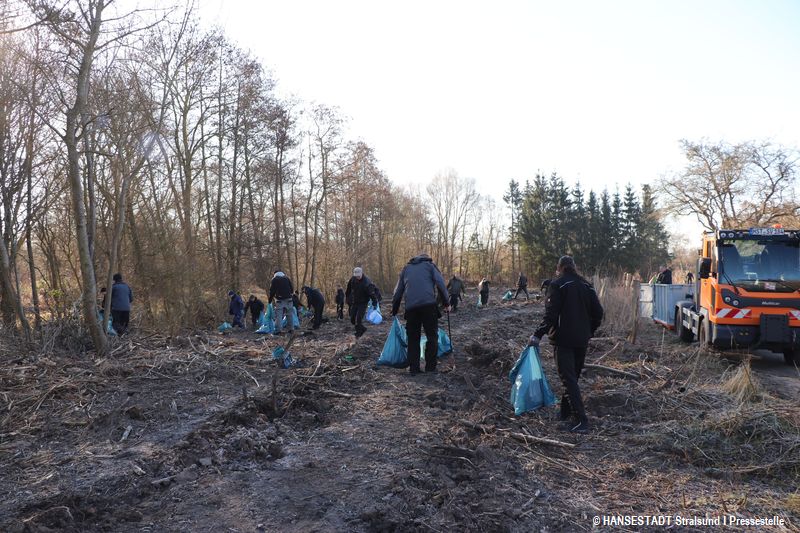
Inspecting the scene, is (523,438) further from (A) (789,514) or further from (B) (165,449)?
(B) (165,449)

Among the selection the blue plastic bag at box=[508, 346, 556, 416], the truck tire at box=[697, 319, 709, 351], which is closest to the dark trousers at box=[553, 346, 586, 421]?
the blue plastic bag at box=[508, 346, 556, 416]

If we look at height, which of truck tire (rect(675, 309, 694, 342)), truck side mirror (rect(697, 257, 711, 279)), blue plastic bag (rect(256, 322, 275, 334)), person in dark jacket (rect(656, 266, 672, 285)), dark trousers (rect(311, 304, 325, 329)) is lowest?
truck tire (rect(675, 309, 694, 342))

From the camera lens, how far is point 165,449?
496cm

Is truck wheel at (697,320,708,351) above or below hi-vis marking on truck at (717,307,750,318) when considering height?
below

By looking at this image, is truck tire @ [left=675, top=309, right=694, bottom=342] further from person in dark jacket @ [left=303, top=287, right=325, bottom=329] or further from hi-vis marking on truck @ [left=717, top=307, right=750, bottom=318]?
person in dark jacket @ [left=303, top=287, right=325, bottom=329]

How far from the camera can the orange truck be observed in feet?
33.0

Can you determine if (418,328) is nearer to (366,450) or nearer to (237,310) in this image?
(366,450)

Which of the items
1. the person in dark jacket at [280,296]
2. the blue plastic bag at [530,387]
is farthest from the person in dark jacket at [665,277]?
the blue plastic bag at [530,387]

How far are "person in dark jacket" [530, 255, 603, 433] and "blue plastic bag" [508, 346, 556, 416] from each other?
1.33 feet

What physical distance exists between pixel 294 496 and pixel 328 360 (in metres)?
5.11

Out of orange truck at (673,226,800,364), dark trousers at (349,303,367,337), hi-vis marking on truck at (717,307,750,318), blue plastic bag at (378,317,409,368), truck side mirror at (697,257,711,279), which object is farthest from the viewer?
dark trousers at (349,303,367,337)

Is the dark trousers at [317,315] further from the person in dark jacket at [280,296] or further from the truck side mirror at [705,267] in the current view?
the truck side mirror at [705,267]

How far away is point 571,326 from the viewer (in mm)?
5852

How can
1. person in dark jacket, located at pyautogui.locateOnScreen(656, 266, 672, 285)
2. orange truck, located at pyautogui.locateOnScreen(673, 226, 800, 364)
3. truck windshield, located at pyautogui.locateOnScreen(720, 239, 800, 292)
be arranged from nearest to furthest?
orange truck, located at pyautogui.locateOnScreen(673, 226, 800, 364) → truck windshield, located at pyautogui.locateOnScreen(720, 239, 800, 292) → person in dark jacket, located at pyautogui.locateOnScreen(656, 266, 672, 285)
